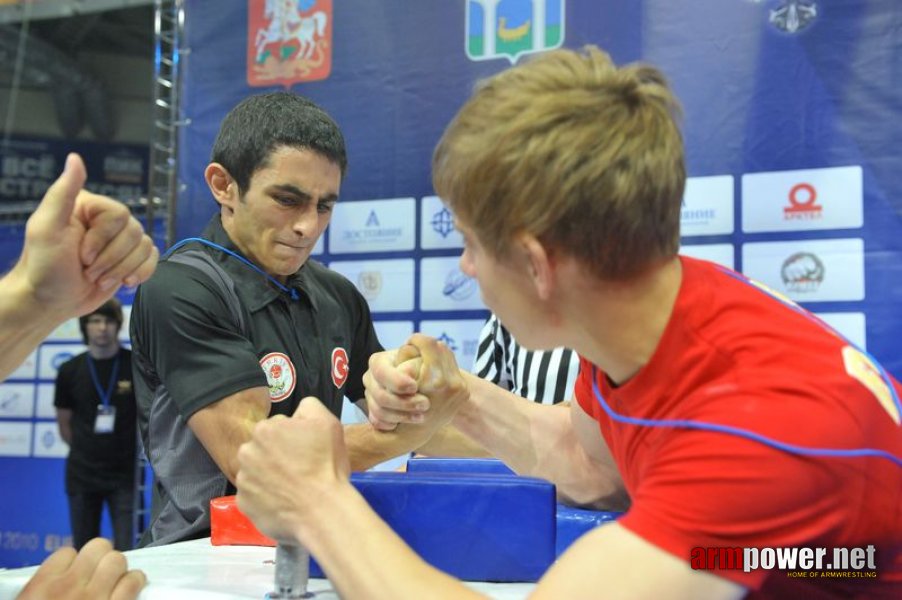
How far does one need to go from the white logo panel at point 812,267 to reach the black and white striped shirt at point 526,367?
78cm

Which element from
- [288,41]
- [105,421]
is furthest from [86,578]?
[105,421]

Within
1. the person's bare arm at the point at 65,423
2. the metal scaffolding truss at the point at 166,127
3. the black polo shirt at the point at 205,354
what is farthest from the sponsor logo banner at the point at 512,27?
the person's bare arm at the point at 65,423

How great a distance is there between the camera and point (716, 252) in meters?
3.27

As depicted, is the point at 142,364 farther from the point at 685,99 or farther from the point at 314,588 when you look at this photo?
the point at 685,99

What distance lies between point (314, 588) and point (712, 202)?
2.46 metres

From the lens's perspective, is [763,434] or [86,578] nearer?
[763,434]

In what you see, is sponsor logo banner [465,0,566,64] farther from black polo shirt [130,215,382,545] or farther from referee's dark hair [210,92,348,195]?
black polo shirt [130,215,382,545]

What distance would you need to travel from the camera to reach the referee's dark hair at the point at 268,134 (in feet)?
6.82

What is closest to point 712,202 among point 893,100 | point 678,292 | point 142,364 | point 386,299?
point 893,100

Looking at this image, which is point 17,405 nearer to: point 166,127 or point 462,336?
point 166,127

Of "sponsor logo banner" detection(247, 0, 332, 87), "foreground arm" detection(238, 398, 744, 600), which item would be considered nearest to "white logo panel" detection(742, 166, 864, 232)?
"sponsor logo banner" detection(247, 0, 332, 87)

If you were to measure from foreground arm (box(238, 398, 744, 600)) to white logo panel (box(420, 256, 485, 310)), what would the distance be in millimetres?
2554

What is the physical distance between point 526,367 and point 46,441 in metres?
3.80

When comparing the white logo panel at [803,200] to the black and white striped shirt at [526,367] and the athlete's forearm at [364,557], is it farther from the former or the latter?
the athlete's forearm at [364,557]
